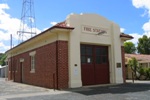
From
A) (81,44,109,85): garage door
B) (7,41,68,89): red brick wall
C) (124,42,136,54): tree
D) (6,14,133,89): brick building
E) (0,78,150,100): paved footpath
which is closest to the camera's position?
(0,78,150,100): paved footpath

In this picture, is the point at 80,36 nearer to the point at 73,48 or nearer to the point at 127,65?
the point at 73,48

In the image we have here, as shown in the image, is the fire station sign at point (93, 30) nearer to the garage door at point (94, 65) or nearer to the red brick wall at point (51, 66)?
the garage door at point (94, 65)

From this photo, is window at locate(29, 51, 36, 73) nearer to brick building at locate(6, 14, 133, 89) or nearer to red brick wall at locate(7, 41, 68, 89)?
brick building at locate(6, 14, 133, 89)

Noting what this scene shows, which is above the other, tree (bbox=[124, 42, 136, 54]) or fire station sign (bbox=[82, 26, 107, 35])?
tree (bbox=[124, 42, 136, 54])

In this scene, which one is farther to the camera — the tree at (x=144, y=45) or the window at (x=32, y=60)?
the tree at (x=144, y=45)

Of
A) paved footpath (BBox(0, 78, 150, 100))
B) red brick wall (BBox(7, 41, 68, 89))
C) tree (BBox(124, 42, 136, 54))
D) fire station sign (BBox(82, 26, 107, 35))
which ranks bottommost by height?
paved footpath (BBox(0, 78, 150, 100))

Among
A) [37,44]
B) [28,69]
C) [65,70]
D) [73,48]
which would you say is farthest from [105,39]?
[28,69]

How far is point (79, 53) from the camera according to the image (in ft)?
50.3

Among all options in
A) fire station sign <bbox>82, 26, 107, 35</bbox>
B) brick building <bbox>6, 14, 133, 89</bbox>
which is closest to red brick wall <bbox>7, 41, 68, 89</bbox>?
brick building <bbox>6, 14, 133, 89</bbox>

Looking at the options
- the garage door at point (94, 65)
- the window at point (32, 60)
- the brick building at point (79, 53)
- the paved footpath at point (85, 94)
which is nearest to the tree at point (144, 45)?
the brick building at point (79, 53)

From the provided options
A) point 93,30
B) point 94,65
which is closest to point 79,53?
point 94,65

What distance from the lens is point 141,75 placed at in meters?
25.9

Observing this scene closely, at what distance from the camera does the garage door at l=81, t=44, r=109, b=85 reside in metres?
16.0

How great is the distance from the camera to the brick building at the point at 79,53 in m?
14.7
